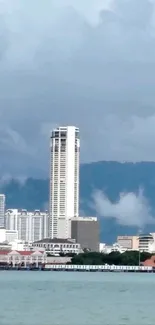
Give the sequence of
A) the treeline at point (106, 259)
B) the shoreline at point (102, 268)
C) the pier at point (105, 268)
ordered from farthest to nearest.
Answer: the treeline at point (106, 259) → the pier at point (105, 268) → the shoreline at point (102, 268)

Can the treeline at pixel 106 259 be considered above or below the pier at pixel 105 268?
above
